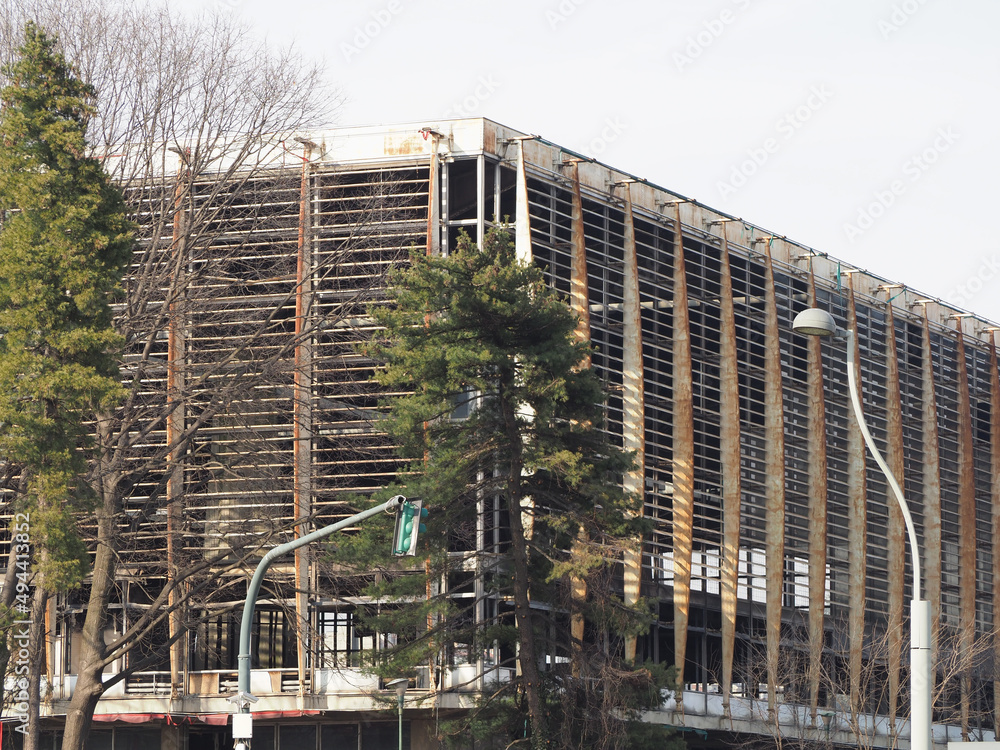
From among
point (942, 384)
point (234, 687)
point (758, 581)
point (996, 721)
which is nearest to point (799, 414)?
point (758, 581)

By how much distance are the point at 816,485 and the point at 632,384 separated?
31.7 ft

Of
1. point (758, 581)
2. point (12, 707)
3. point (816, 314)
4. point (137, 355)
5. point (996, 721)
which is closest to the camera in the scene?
point (816, 314)

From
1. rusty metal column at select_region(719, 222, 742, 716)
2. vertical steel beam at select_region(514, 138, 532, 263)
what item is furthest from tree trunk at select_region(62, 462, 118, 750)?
rusty metal column at select_region(719, 222, 742, 716)

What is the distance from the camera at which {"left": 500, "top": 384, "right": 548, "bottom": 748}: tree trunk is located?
28.0 m

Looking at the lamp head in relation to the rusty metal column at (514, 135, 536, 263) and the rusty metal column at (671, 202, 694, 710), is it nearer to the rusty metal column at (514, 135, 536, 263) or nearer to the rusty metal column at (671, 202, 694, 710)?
the rusty metal column at (514, 135, 536, 263)

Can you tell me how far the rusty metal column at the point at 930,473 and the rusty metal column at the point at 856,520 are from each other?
405 cm

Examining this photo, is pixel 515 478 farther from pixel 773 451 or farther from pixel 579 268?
pixel 773 451

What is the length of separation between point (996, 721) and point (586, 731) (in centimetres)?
3056

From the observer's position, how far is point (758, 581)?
156 feet

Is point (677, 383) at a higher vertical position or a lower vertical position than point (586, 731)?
higher

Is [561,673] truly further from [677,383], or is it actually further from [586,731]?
[677,383]

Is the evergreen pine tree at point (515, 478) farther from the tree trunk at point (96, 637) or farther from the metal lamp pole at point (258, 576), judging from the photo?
the metal lamp pole at point (258, 576)

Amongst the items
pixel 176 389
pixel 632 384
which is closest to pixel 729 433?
pixel 632 384

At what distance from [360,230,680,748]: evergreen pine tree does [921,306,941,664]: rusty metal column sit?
1052 inches
